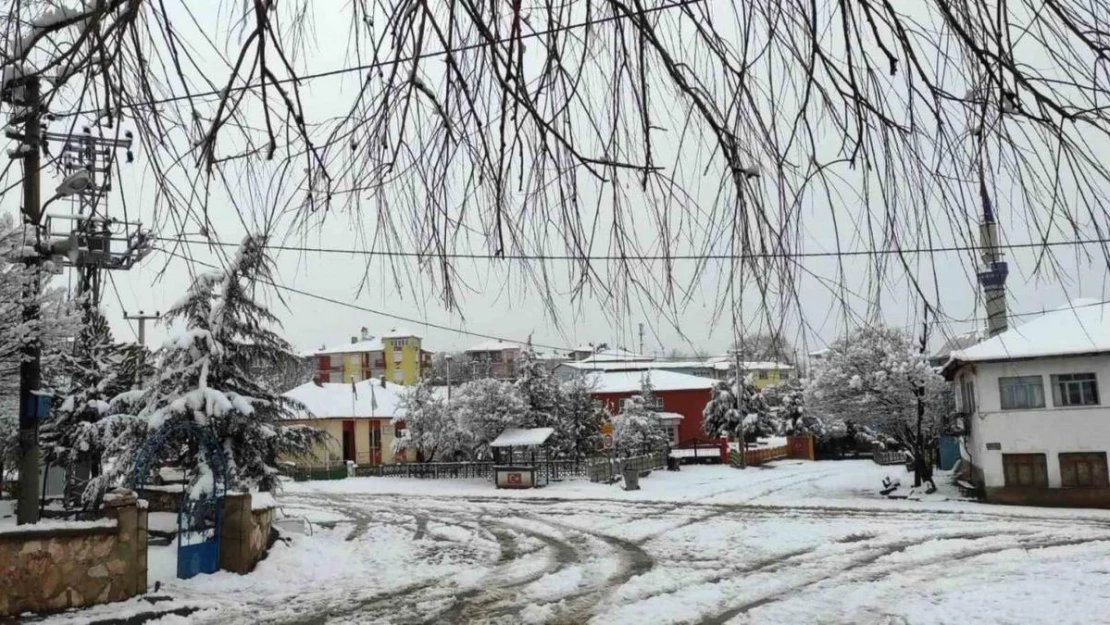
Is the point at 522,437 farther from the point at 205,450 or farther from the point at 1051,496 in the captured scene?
the point at 205,450

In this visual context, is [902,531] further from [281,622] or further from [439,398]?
[439,398]

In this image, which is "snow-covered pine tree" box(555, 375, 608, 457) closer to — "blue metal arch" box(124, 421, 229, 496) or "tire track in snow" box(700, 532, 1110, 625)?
"tire track in snow" box(700, 532, 1110, 625)

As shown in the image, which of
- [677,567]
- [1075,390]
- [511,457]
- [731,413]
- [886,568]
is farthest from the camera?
[731,413]

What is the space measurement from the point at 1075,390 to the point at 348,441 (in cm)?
4357

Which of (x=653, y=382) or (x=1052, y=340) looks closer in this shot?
(x=1052, y=340)

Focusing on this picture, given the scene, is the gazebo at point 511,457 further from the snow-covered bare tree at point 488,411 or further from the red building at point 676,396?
the red building at point 676,396

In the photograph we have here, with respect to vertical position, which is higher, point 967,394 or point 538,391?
point 538,391

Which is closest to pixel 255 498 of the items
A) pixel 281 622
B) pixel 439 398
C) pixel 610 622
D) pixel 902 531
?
pixel 281 622

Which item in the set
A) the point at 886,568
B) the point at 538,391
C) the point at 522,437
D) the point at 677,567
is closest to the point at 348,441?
the point at 538,391

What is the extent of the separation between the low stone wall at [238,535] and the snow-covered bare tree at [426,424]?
27.6 meters

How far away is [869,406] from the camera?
29.6 m

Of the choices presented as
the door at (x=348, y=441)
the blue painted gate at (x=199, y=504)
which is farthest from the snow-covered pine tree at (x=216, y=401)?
the door at (x=348, y=441)

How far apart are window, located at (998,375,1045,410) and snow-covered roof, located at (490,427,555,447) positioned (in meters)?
17.4

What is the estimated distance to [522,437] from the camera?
3491cm
